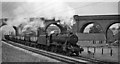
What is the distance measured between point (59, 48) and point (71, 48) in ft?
8.81

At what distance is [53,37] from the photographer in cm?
2150

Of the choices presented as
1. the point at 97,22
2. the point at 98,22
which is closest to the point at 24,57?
the point at 98,22

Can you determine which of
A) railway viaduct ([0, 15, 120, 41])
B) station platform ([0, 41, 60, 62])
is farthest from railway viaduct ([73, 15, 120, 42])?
station platform ([0, 41, 60, 62])

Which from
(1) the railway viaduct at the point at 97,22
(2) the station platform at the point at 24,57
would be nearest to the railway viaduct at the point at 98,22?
(1) the railway viaduct at the point at 97,22

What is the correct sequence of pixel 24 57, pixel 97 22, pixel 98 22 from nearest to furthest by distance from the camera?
pixel 24 57
pixel 98 22
pixel 97 22

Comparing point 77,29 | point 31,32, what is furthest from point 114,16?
point 31,32

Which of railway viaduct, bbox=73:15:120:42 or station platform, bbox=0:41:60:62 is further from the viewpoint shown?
railway viaduct, bbox=73:15:120:42

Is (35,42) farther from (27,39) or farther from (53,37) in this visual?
(53,37)

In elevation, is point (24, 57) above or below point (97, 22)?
below

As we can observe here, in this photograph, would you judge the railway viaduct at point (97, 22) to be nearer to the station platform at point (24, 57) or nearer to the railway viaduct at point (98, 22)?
the railway viaduct at point (98, 22)

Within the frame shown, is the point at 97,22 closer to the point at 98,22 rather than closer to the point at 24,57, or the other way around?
the point at 98,22

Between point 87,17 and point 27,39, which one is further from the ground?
point 87,17

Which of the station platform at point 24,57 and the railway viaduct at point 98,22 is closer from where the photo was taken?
the station platform at point 24,57

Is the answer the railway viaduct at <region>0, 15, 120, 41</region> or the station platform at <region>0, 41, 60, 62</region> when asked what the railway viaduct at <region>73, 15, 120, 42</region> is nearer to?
the railway viaduct at <region>0, 15, 120, 41</region>
